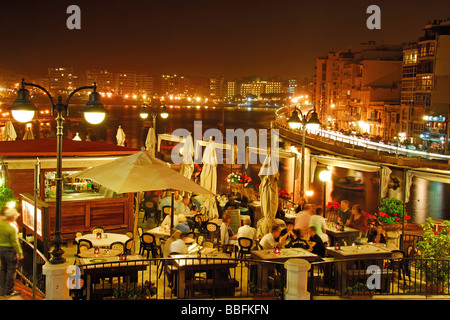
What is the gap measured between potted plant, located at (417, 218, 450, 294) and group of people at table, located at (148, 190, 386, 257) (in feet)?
6.54

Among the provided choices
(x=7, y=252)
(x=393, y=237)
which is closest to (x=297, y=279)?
(x=7, y=252)

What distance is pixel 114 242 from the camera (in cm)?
1120

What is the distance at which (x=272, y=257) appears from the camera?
1003 centimetres

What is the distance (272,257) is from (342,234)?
4150 mm

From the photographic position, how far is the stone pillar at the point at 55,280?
7.77 m

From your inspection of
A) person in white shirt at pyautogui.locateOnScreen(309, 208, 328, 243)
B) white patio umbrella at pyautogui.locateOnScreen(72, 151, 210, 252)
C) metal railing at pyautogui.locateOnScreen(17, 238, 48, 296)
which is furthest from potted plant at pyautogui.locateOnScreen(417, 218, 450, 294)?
metal railing at pyautogui.locateOnScreen(17, 238, 48, 296)

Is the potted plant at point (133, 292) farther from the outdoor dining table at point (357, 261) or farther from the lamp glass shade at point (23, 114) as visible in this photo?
the outdoor dining table at point (357, 261)

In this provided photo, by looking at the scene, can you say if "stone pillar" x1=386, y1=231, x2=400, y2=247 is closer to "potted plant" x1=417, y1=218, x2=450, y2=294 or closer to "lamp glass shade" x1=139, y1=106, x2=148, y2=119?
"potted plant" x1=417, y1=218, x2=450, y2=294

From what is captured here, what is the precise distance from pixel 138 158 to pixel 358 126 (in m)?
85.5

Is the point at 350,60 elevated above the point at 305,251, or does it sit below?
above

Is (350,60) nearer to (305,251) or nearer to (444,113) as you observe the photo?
(444,113)
